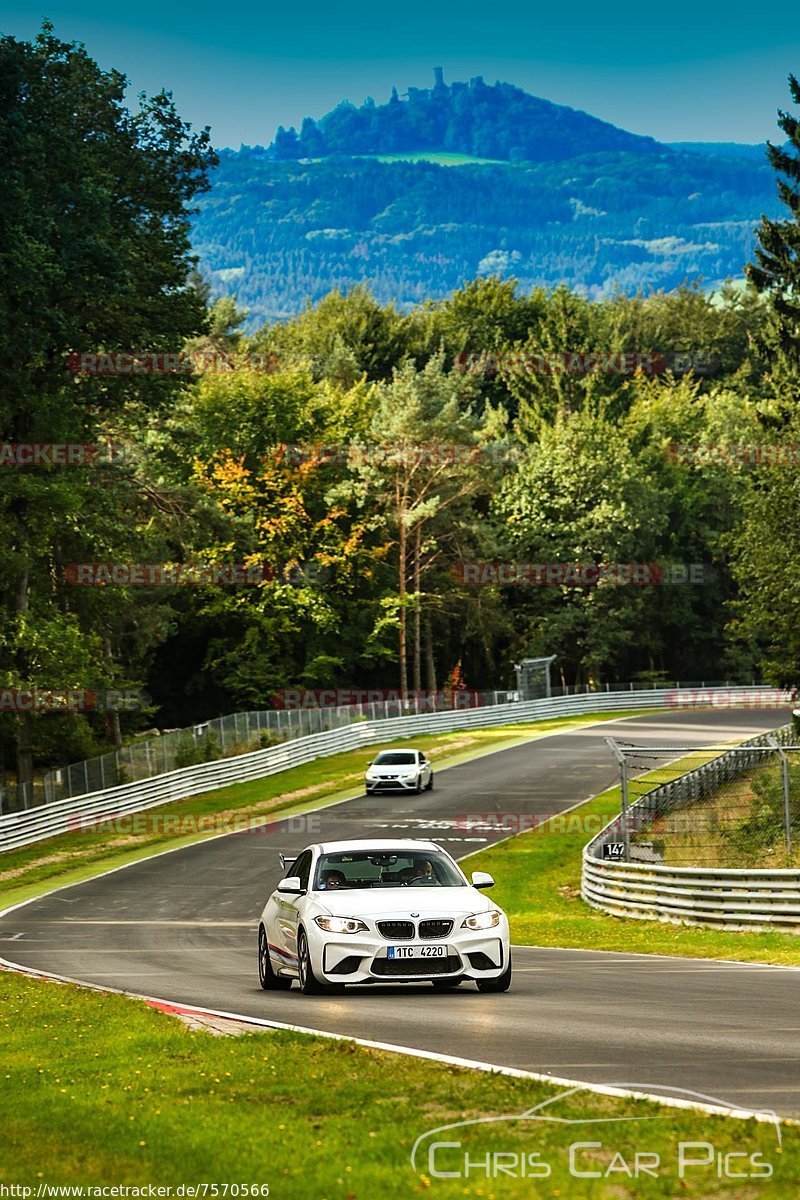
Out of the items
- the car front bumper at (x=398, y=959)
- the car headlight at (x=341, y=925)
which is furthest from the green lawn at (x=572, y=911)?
the car headlight at (x=341, y=925)

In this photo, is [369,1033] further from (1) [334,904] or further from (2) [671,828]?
(2) [671,828]

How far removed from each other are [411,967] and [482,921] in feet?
2.47

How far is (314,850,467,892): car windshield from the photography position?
1484 centimetres

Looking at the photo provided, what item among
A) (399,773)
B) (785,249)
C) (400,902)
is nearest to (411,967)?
(400,902)

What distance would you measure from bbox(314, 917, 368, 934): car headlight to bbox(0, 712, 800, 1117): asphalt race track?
2.01 ft

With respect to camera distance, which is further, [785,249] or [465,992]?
[785,249]

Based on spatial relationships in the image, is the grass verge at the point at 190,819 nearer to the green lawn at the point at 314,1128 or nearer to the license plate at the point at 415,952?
the license plate at the point at 415,952

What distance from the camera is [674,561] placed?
100500 millimetres

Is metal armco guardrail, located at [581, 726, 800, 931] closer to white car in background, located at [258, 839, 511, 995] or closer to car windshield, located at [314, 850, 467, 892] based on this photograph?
car windshield, located at [314, 850, 467, 892]

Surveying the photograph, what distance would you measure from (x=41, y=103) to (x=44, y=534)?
1186 cm

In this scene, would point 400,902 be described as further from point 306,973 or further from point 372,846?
point 372,846

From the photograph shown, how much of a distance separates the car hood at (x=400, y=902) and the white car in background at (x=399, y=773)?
115 ft

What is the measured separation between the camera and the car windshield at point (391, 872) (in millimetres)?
14836

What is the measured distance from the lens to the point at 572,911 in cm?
2817
